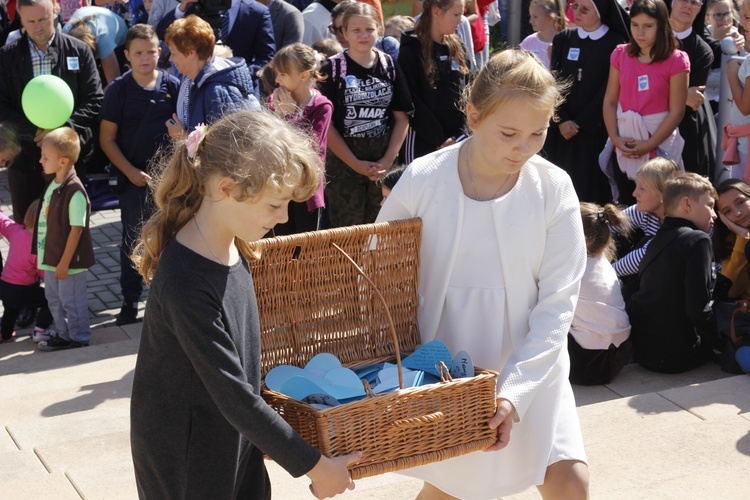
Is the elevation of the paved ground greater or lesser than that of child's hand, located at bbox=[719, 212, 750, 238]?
lesser

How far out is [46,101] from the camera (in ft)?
20.5

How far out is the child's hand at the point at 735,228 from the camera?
546 cm

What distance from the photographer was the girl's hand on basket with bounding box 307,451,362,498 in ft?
7.01

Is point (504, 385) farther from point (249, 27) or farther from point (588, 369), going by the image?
point (249, 27)

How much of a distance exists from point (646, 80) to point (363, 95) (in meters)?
1.90

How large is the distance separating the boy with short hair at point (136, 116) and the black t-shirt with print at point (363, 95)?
1062 mm

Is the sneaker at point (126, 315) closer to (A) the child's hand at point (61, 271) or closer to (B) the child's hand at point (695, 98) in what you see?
(A) the child's hand at point (61, 271)

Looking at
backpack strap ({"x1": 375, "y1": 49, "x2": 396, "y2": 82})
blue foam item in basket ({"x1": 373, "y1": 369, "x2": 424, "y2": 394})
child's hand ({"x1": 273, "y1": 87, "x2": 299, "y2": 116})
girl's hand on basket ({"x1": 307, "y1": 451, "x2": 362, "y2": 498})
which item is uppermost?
backpack strap ({"x1": 375, "y1": 49, "x2": 396, "y2": 82})

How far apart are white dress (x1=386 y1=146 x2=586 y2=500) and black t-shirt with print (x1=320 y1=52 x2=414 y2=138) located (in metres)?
3.62

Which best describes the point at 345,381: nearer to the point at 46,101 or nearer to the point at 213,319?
the point at 213,319

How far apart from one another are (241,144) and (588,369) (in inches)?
125

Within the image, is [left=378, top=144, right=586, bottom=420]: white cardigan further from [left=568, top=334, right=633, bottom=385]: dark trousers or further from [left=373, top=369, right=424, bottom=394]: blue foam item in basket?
[left=568, top=334, right=633, bottom=385]: dark trousers

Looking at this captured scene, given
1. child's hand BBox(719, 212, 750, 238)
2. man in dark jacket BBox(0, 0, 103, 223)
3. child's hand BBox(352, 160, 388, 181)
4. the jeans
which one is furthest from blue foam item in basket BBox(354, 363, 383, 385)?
man in dark jacket BBox(0, 0, 103, 223)

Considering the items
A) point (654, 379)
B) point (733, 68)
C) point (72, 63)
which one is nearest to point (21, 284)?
point (72, 63)
